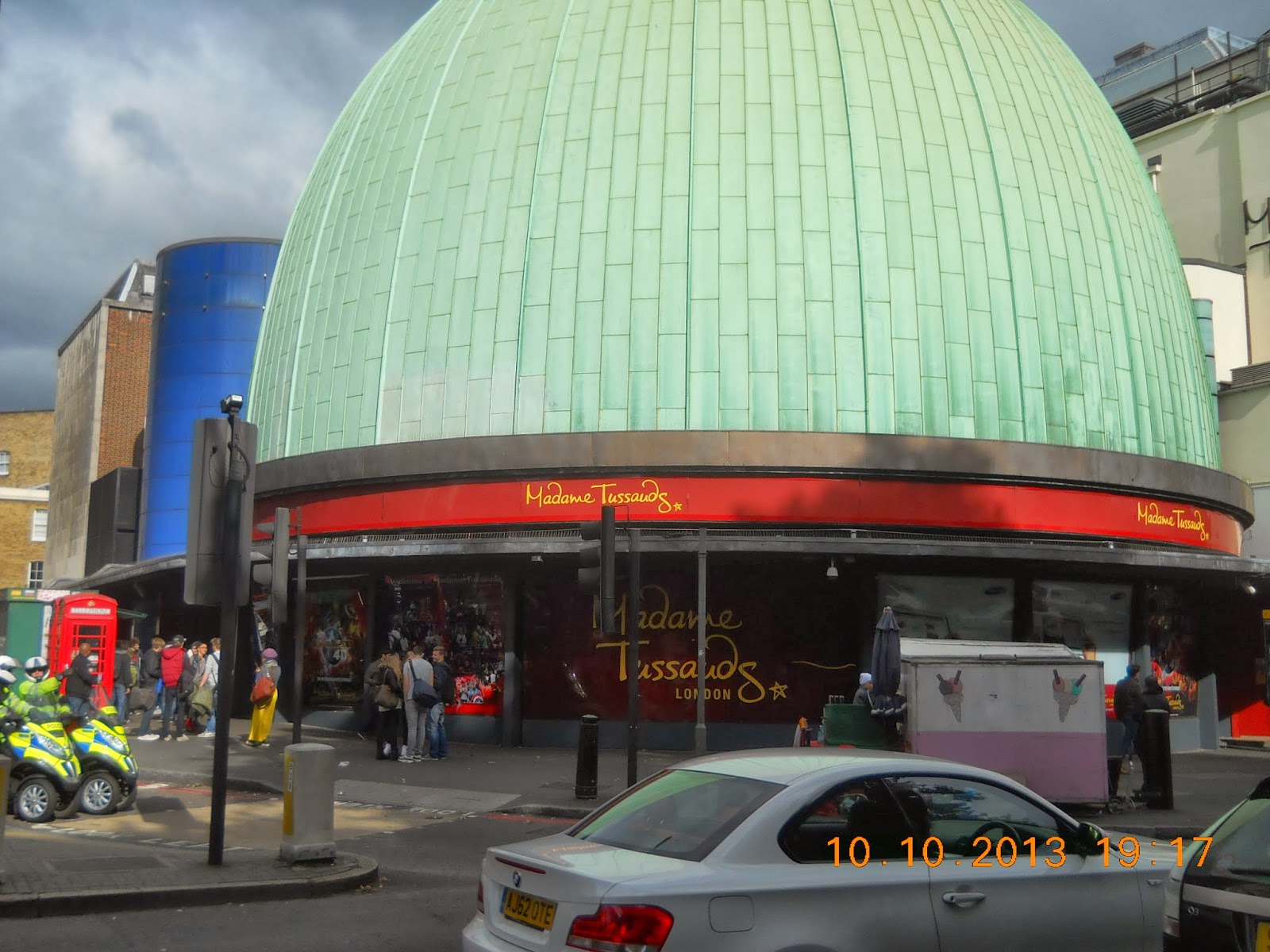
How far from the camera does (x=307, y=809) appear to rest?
34.9ft

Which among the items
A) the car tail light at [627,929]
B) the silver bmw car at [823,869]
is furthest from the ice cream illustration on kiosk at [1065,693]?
the car tail light at [627,929]

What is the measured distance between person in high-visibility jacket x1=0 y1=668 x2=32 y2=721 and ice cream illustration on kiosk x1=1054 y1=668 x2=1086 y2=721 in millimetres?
11497

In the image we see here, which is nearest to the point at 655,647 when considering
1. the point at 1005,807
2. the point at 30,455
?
the point at 1005,807

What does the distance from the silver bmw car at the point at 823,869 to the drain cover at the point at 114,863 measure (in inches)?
213

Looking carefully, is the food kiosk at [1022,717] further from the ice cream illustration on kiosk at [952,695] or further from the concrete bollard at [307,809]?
the concrete bollard at [307,809]

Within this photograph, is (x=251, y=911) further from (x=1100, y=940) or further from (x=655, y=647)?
(x=655, y=647)

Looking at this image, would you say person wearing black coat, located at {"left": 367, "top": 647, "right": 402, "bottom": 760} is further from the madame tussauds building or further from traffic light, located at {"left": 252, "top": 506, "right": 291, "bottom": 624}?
traffic light, located at {"left": 252, "top": 506, "right": 291, "bottom": 624}

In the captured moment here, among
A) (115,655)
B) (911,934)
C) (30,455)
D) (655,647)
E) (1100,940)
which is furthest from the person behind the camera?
(30,455)

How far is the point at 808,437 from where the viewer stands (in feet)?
74.1

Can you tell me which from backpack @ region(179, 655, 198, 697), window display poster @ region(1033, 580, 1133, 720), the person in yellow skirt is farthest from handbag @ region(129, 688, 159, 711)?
window display poster @ region(1033, 580, 1133, 720)

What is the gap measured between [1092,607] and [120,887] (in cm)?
1879

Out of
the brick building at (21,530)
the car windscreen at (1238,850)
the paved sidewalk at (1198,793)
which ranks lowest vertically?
the paved sidewalk at (1198,793)

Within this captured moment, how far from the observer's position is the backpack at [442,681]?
2092cm

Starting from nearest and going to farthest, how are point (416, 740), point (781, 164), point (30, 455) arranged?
1. point (416, 740)
2. point (781, 164)
3. point (30, 455)
